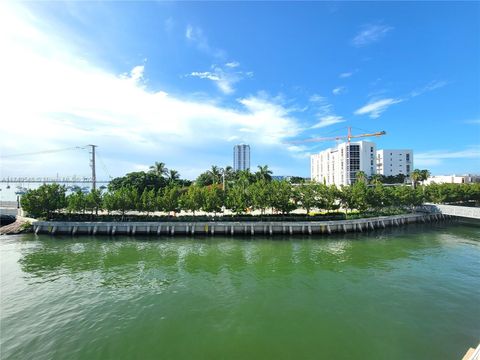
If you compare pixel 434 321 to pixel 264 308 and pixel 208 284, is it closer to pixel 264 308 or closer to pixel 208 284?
pixel 264 308

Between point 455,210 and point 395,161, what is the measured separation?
90829 mm

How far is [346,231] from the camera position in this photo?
4694cm

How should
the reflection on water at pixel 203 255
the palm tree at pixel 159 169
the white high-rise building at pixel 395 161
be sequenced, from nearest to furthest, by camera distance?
the reflection on water at pixel 203 255
the palm tree at pixel 159 169
the white high-rise building at pixel 395 161

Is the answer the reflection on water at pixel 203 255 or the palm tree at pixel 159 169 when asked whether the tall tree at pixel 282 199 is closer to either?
the reflection on water at pixel 203 255

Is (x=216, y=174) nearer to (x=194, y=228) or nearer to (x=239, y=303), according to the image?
(x=194, y=228)

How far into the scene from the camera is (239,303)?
1981 cm

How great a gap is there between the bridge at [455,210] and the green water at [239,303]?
17825 mm

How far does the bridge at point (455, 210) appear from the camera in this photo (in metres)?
48.8

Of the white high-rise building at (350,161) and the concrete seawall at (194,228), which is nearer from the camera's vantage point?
the concrete seawall at (194,228)

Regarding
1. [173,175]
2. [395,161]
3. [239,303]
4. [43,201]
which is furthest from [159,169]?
[395,161]

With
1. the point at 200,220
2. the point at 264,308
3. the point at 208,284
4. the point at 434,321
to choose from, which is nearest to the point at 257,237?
the point at 200,220

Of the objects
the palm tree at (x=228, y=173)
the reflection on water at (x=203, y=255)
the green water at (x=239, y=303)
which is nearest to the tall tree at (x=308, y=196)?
the reflection on water at (x=203, y=255)

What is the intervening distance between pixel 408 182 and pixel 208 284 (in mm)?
130297

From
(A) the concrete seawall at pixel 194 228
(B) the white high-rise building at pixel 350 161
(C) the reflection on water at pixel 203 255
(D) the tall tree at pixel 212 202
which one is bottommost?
(C) the reflection on water at pixel 203 255
